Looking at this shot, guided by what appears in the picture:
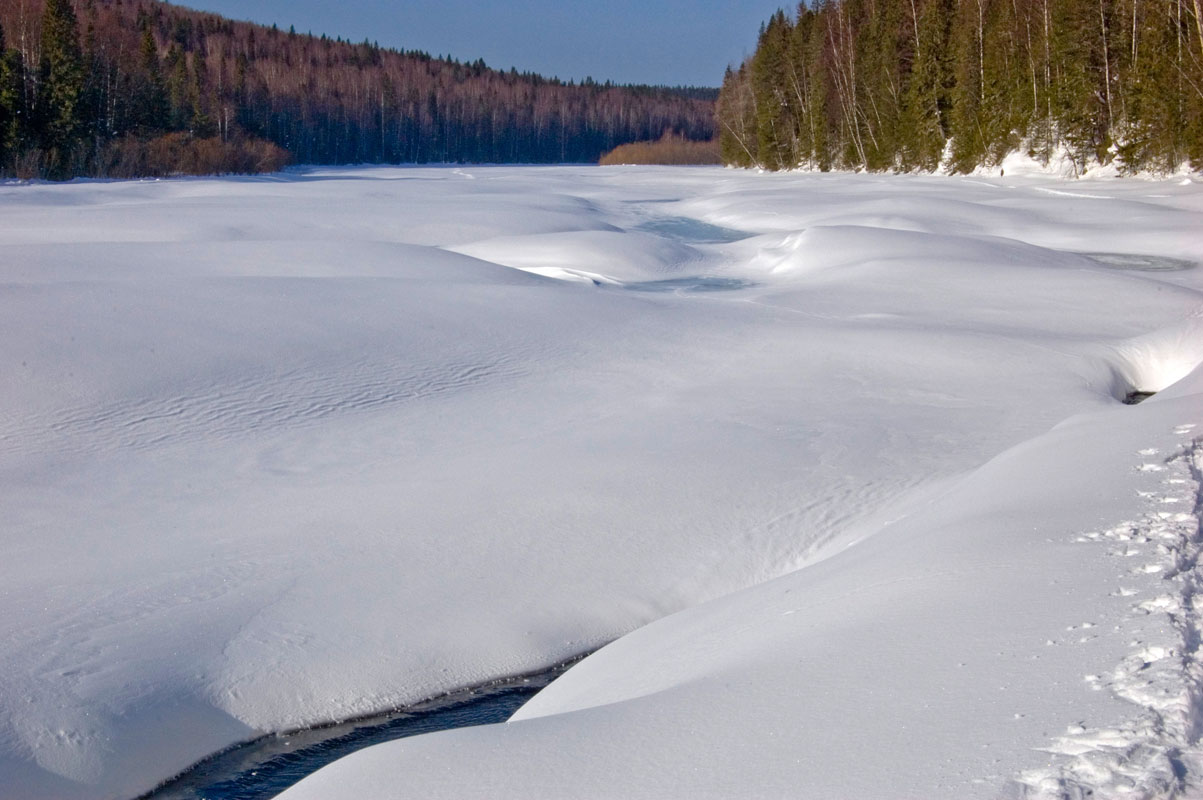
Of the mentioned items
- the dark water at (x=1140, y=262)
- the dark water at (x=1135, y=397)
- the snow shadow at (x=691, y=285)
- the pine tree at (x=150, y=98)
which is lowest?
the dark water at (x=1135, y=397)

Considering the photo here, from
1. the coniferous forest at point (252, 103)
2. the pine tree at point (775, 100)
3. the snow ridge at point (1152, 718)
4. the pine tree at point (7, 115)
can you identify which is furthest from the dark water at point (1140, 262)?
the pine tree at point (775, 100)

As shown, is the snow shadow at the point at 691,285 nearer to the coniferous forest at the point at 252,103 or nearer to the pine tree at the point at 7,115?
the coniferous forest at the point at 252,103

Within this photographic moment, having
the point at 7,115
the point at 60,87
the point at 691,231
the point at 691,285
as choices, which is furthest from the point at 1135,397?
the point at 60,87

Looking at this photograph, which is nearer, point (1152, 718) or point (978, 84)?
point (1152, 718)

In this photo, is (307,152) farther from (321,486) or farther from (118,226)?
(321,486)

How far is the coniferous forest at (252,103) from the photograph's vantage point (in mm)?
36656

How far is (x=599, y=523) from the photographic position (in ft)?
16.4

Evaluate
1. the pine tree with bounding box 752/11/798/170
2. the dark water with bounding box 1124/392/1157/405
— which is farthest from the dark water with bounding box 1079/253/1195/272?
the pine tree with bounding box 752/11/798/170

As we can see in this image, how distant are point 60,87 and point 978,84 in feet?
105

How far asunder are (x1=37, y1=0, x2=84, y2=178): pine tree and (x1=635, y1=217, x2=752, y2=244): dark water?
81.9 ft

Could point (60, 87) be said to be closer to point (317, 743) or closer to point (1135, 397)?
point (1135, 397)

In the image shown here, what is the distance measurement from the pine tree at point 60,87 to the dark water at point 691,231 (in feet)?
81.9

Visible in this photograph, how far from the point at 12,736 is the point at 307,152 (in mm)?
71863

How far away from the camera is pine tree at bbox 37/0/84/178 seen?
3616 centimetres
